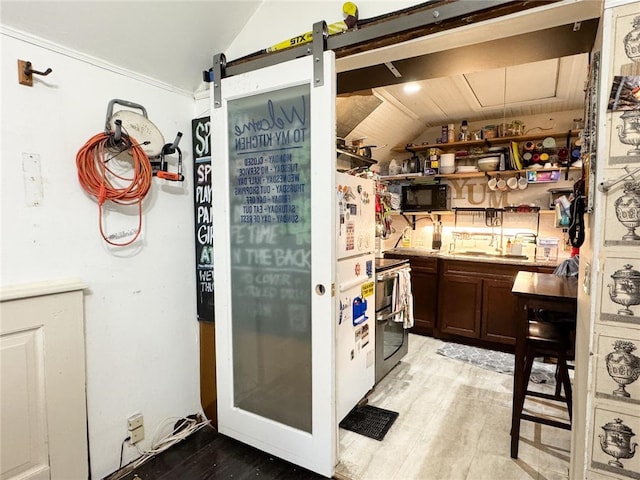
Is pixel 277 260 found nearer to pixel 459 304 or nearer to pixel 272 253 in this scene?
pixel 272 253

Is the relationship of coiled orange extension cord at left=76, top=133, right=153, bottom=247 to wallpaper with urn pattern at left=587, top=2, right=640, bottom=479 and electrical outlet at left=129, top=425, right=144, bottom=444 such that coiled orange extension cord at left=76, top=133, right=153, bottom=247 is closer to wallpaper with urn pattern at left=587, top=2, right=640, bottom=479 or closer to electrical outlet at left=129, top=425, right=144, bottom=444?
electrical outlet at left=129, top=425, right=144, bottom=444

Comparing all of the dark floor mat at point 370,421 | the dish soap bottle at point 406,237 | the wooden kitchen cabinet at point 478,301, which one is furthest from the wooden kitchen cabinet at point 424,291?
the dark floor mat at point 370,421

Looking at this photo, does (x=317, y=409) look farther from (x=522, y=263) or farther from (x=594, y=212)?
(x=522, y=263)

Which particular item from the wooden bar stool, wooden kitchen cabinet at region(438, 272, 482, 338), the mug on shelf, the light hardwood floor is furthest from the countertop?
the wooden bar stool

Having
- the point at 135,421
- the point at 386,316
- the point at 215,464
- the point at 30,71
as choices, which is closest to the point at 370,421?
the point at 386,316

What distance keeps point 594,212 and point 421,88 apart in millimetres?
2406

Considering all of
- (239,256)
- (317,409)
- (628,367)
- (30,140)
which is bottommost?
(317,409)

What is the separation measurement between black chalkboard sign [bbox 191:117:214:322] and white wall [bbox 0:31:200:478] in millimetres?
52

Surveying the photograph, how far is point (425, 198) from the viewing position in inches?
169

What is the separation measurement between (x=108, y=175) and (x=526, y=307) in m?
2.37

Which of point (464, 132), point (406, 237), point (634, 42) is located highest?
point (464, 132)

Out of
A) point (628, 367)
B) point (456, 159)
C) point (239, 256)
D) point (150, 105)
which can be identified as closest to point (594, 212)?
point (628, 367)

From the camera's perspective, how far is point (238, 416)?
2072mm

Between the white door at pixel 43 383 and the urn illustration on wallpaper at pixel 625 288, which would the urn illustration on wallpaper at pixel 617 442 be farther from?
the white door at pixel 43 383
